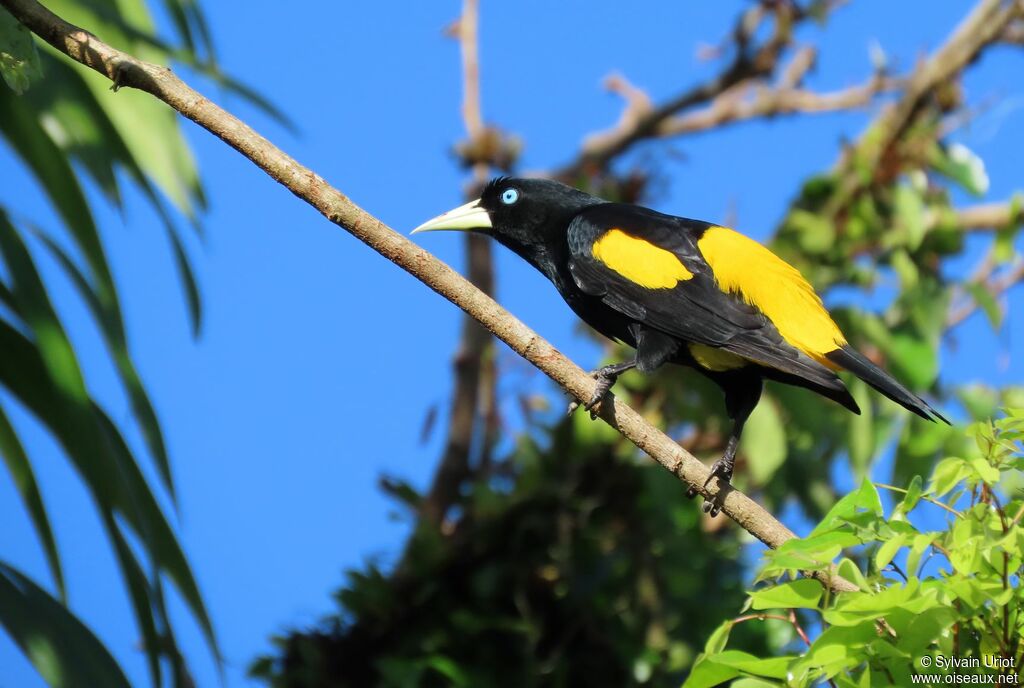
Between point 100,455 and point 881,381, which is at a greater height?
point 881,381

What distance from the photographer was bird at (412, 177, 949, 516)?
3.27 metres

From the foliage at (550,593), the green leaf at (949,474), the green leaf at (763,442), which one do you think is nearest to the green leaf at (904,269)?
the green leaf at (763,442)

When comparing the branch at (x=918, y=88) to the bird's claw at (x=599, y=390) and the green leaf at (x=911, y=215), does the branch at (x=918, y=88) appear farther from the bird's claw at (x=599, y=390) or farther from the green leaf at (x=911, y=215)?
the bird's claw at (x=599, y=390)

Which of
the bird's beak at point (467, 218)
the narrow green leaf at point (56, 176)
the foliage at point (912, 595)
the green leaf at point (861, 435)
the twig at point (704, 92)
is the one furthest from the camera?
the twig at point (704, 92)

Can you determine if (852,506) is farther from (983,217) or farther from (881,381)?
(983,217)

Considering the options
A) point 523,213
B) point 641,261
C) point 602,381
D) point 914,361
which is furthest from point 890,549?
point 914,361

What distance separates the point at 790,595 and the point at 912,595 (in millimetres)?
164

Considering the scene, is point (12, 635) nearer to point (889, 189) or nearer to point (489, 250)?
point (489, 250)

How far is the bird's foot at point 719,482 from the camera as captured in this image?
2.76 meters

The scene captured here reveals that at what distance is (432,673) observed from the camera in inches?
161

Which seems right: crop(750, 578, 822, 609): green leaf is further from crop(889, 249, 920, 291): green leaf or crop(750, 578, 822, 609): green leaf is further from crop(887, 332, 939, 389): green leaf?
crop(889, 249, 920, 291): green leaf

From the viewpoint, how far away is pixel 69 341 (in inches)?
105

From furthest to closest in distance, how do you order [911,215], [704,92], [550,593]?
1. [704,92]
2. [911,215]
3. [550,593]

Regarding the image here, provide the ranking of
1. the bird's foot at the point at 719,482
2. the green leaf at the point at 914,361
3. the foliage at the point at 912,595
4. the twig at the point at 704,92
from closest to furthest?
1. the foliage at the point at 912,595
2. the bird's foot at the point at 719,482
3. the green leaf at the point at 914,361
4. the twig at the point at 704,92
